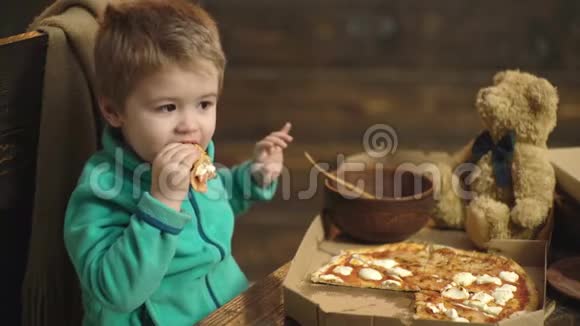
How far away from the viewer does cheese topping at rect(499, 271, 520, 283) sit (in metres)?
1.21

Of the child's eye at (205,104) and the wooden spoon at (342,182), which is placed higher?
the child's eye at (205,104)

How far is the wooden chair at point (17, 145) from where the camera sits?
130 centimetres

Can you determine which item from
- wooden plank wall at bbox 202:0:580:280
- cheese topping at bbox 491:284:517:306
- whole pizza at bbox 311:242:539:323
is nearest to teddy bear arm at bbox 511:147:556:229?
whole pizza at bbox 311:242:539:323

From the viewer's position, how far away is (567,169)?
1389mm

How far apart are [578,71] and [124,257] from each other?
143 inches

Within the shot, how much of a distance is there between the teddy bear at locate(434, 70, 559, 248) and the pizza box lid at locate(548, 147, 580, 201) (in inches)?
0.7

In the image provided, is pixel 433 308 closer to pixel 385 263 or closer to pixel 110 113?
pixel 385 263

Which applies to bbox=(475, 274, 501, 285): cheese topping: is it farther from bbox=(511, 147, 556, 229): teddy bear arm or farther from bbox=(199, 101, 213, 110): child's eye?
bbox=(199, 101, 213, 110): child's eye

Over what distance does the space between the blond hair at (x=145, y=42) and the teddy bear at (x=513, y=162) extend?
0.50 metres

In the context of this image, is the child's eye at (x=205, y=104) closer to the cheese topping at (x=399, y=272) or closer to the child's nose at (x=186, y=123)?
the child's nose at (x=186, y=123)

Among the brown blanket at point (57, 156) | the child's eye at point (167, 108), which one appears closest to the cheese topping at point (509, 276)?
the child's eye at point (167, 108)

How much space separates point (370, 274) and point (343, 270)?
0.15 ft

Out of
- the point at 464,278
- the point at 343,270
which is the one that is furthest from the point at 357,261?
the point at 464,278

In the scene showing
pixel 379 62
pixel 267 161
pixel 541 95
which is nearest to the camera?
pixel 541 95
